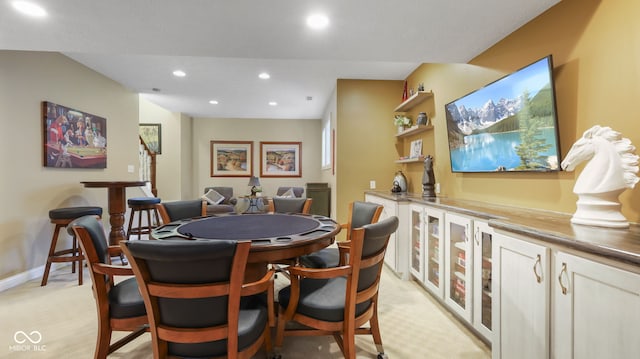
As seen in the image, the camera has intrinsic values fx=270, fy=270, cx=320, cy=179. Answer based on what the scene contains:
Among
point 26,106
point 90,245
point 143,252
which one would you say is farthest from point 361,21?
point 26,106

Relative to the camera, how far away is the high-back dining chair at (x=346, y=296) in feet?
4.62

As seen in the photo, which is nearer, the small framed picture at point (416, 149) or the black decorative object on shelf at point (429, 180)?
the black decorative object on shelf at point (429, 180)

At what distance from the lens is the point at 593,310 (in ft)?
3.41

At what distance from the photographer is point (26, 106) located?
2912mm

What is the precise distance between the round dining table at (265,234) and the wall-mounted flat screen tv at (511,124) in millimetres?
1457

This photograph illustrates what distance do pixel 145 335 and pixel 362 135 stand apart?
11.4 feet

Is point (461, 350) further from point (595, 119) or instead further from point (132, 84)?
point (132, 84)

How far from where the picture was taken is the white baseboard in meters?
2.71

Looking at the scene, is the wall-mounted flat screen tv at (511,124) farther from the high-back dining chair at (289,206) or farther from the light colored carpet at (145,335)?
the high-back dining chair at (289,206)

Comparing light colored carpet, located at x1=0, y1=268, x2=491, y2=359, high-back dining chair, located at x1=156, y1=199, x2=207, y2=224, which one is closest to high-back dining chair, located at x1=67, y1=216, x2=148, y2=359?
light colored carpet, located at x1=0, y1=268, x2=491, y2=359

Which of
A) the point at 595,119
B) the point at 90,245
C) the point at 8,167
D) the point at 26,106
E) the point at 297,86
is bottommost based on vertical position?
the point at 90,245

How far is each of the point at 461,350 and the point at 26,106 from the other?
4686 millimetres

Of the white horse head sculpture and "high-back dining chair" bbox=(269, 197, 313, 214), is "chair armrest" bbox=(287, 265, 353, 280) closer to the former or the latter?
the white horse head sculpture

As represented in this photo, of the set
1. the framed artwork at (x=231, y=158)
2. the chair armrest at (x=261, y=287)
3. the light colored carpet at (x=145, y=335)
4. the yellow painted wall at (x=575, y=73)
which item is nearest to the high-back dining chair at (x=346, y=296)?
the chair armrest at (x=261, y=287)
